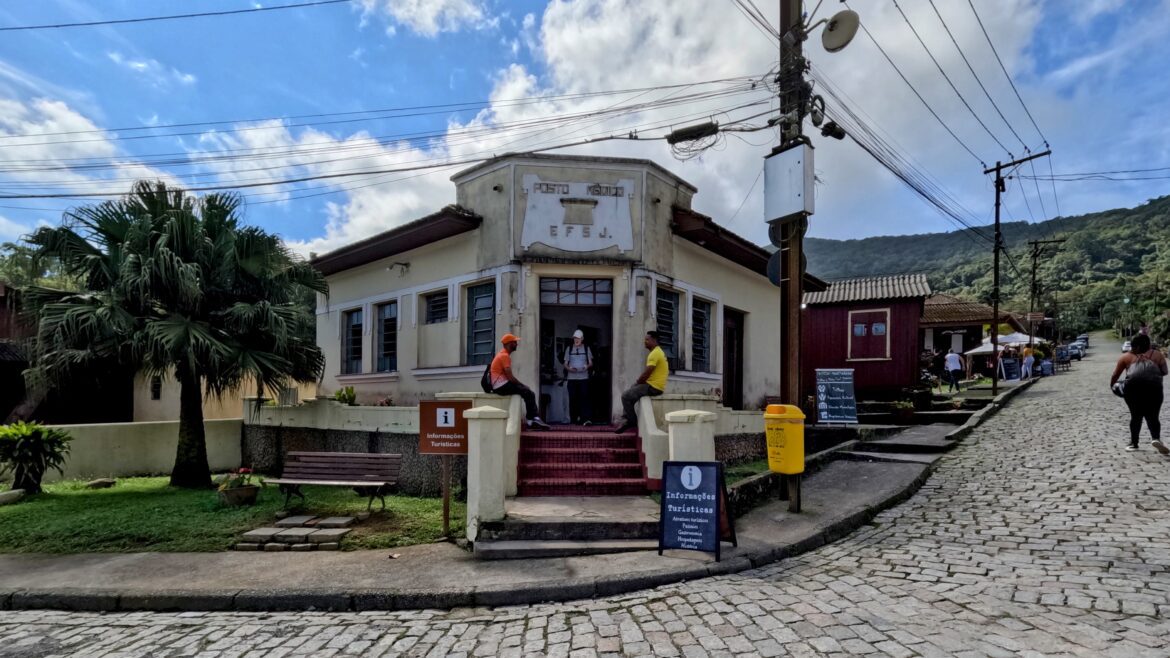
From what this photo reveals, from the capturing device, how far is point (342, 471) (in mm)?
8281

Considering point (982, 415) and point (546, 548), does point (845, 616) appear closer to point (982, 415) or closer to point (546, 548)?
point (546, 548)

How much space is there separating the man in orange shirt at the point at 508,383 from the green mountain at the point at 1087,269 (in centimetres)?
5203

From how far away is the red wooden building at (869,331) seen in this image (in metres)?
18.0

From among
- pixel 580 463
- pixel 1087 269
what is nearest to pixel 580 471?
pixel 580 463

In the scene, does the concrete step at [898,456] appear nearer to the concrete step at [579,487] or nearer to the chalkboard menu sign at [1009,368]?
the concrete step at [579,487]

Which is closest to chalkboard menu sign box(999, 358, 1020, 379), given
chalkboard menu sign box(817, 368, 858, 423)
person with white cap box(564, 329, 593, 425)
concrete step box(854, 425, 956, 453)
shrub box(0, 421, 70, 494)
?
concrete step box(854, 425, 956, 453)

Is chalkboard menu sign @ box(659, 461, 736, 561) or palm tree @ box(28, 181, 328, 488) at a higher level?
palm tree @ box(28, 181, 328, 488)

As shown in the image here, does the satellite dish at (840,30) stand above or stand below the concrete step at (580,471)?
above

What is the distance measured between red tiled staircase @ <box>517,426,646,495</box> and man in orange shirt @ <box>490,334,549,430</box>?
0.28 m

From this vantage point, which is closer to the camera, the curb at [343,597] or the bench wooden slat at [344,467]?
the curb at [343,597]

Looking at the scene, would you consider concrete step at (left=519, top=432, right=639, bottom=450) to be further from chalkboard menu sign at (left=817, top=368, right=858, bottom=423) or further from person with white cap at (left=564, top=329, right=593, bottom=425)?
chalkboard menu sign at (left=817, top=368, right=858, bottom=423)

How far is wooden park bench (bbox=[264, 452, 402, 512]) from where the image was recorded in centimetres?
810

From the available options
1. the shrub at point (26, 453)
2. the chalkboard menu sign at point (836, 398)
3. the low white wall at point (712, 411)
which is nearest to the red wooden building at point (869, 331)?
the chalkboard menu sign at point (836, 398)

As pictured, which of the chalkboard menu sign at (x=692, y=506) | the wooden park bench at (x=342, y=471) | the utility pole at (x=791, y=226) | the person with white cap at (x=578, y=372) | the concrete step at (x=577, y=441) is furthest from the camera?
the person with white cap at (x=578, y=372)
